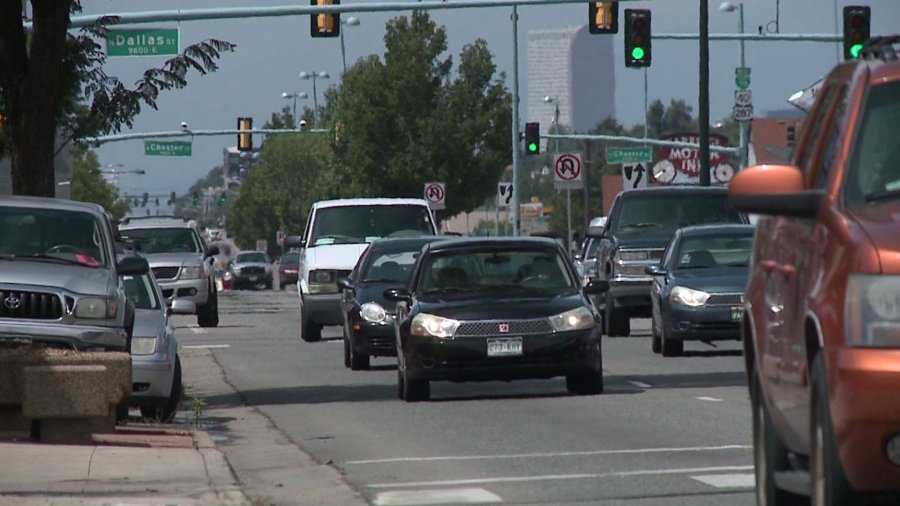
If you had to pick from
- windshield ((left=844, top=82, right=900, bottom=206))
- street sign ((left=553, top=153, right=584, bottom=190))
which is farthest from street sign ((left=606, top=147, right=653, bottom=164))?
windshield ((left=844, top=82, right=900, bottom=206))

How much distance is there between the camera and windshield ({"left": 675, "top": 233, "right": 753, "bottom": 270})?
25781 millimetres

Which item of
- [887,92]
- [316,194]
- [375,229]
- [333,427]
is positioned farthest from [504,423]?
[316,194]

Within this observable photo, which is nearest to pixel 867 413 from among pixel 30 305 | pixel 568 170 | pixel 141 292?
pixel 30 305

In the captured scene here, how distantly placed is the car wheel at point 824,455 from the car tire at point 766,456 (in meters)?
1.20

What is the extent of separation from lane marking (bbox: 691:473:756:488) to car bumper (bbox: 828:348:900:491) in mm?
4504

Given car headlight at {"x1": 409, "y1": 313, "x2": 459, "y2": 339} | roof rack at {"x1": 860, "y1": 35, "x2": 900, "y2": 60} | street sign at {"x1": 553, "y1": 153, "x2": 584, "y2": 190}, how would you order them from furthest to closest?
1. street sign at {"x1": 553, "y1": 153, "x2": 584, "y2": 190}
2. car headlight at {"x1": 409, "y1": 313, "x2": 459, "y2": 339}
3. roof rack at {"x1": 860, "y1": 35, "x2": 900, "y2": 60}

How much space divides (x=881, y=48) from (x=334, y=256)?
908 inches

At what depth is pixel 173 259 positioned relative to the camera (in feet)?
120

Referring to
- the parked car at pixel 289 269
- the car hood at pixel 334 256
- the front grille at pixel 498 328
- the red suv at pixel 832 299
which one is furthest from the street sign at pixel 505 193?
the red suv at pixel 832 299

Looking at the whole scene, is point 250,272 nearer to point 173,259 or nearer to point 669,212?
point 173,259

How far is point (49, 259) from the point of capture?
16.3 m

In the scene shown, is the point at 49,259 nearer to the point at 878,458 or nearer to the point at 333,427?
the point at 333,427

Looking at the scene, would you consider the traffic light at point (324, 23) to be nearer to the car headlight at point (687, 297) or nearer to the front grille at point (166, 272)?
the front grille at point (166, 272)

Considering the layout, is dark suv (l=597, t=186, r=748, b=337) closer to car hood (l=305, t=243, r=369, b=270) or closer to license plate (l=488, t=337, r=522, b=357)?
car hood (l=305, t=243, r=369, b=270)
